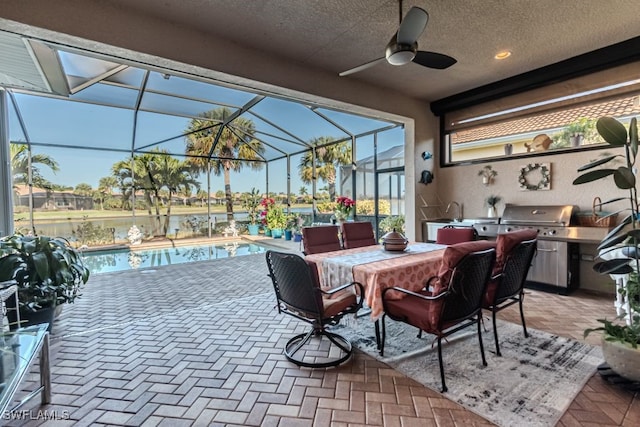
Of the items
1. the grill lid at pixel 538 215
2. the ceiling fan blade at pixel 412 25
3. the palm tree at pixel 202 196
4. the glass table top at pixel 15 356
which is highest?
the ceiling fan blade at pixel 412 25

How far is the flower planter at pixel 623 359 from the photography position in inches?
77.2

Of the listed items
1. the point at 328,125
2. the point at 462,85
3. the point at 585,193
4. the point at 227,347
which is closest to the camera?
the point at 227,347

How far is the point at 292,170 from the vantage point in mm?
9461

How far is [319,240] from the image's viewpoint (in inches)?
145

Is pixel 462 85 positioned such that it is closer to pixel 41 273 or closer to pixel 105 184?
pixel 41 273

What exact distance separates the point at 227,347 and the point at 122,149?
266 inches

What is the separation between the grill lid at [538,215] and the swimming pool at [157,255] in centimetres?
544

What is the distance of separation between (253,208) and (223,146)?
92.7 inches

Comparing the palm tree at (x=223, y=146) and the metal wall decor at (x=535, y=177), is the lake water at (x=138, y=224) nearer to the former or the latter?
the palm tree at (x=223, y=146)

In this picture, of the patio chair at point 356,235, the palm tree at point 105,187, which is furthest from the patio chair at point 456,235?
the palm tree at point 105,187

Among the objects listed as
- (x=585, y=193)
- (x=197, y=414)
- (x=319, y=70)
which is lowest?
(x=197, y=414)

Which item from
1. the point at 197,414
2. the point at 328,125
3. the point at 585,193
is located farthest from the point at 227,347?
the point at 328,125

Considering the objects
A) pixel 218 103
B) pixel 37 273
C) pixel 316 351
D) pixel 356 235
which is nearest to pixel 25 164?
pixel 218 103

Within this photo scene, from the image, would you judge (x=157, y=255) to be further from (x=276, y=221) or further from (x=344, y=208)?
(x=344, y=208)
